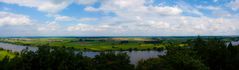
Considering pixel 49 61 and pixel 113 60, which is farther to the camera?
pixel 113 60

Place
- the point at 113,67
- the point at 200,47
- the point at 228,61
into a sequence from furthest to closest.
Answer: the point at 200,47, the point at 228,61, the point at 113,67

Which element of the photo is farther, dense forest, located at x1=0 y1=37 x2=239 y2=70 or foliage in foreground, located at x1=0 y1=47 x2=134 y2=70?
dense forest, located at x1=0 y1=37 x2=239 y2=70

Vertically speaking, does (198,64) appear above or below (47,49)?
below

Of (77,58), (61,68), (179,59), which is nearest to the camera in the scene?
(61,68)

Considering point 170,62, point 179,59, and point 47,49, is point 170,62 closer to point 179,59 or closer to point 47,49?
point 179,59

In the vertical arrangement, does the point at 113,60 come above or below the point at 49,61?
below

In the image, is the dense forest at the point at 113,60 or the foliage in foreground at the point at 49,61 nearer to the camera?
the foliage in foreground at the point at 49,61

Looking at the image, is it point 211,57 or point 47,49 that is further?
point 211,57

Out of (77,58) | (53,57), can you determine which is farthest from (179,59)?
(53,57)
